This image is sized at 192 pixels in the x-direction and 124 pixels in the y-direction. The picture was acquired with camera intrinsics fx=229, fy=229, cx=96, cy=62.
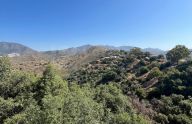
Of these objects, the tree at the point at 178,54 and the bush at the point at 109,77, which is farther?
the tree at the point at 178,54

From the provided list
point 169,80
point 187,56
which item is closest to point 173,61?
point 187,56

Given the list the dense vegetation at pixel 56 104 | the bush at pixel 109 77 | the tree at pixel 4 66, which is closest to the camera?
→ the dense vegetation at pixel 56 104

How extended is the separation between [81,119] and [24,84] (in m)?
27.5

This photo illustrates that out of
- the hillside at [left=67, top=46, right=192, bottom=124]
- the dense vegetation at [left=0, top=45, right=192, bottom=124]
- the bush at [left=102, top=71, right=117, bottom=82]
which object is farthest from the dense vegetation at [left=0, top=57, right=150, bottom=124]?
the bush at [left=102, top=71, right=117, bottom=82]

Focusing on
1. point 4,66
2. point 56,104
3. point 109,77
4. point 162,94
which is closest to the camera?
point 56,104

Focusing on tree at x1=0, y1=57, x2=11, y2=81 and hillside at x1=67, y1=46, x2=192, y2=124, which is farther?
tree at x1=0, y1=57, x2=11, y2=81

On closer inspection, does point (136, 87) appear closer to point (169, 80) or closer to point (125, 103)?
point (169, 80)

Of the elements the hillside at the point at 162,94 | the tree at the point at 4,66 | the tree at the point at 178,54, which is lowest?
the hillside at the point at 162,94

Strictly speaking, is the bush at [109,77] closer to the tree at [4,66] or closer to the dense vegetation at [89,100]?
the dense vegetation at [89,100]

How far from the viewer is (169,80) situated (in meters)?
65.4

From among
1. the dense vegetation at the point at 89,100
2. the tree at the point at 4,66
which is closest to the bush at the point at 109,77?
the dense vegetation at the point at 89,100

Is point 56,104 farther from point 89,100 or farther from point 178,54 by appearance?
point 178,54

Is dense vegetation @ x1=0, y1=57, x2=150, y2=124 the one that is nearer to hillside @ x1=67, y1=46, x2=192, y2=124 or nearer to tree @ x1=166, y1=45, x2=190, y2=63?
hillside @ x1=67, y1=46, x2=192, y2=124

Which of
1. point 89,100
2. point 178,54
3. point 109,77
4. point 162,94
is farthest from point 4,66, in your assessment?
point 178,54
